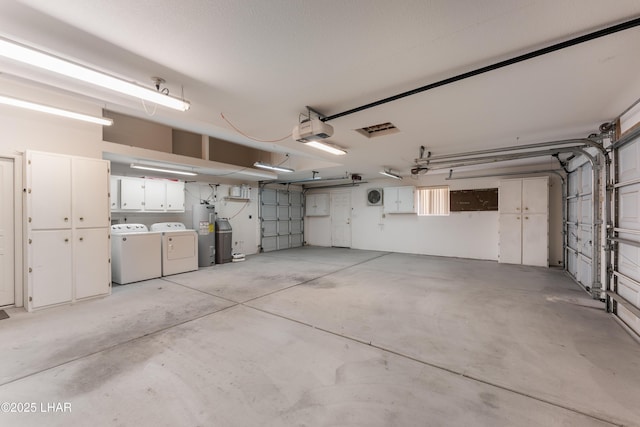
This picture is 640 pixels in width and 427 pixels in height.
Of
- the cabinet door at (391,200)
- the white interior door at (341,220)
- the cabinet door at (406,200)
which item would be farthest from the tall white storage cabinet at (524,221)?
the white interior door at (341,220)

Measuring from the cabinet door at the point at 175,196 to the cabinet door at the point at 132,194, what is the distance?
A: 0.57 meters

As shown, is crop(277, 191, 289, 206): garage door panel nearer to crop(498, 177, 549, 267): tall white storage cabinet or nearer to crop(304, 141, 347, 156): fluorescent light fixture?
crop(304, 141, 347, 156): fluorescent light fixture

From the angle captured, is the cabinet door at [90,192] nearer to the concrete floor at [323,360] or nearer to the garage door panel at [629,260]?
the concrete floor at [323,360]

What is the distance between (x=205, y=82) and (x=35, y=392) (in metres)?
2.82

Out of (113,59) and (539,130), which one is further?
(539,130)

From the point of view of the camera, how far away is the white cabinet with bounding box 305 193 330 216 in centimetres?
→ 1037

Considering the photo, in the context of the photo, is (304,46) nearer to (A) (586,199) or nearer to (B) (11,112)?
(B) (11,112)

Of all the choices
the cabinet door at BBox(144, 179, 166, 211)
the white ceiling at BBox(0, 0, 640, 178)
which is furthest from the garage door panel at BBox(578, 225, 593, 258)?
the cabinet door at BBox(144, 179, 166, 211)

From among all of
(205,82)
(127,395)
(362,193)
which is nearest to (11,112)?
(205,82)

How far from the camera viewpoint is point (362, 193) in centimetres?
963

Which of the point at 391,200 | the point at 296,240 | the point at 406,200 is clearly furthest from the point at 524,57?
the point at 296,240

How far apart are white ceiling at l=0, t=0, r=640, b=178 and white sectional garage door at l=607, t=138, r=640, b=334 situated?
65cm

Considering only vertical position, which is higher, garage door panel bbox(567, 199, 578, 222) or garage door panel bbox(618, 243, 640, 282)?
garage door panel bbox(567, 199, 578, 222)

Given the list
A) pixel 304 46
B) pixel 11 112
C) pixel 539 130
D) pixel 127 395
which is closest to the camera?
pixel 127 395
